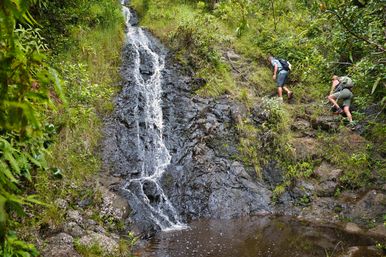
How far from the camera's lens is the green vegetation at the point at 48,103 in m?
1.54

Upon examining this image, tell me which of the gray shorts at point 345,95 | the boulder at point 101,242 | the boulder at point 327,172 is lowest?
the boulder at point 327,172

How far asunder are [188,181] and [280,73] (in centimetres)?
484

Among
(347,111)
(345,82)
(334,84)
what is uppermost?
(345,82)

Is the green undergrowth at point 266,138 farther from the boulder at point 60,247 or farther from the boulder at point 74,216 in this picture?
the boulder at point 60,247

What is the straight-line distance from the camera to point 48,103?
69.3 inches

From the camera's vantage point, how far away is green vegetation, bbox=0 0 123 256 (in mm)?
1541

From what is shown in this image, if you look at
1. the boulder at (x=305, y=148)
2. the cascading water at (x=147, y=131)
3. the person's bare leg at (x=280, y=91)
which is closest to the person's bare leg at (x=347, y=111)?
the boulder at (x=305, y=148)

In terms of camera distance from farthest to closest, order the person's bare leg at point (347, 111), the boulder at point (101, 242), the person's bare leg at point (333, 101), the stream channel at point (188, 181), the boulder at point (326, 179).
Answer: the person's bare leg at point (333, 101)
the person's bare leg at point (347, 111)
the boulder at point (326, 179)
the stream channel at point (188, 181)
the boulder at point (101, 242)

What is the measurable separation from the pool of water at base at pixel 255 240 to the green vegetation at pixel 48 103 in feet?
6.44

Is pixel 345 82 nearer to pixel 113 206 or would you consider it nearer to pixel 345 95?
pixel 345 95

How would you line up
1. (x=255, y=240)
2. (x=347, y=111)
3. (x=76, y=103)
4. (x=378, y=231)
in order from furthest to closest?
(x=347, y=111)
(x=76, y=103)
(x=378, y=231)
(x=255, y=240)

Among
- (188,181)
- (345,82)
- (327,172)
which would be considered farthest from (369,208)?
(188,181)

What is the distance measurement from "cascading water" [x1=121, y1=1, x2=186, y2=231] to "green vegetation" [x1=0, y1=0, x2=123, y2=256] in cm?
66

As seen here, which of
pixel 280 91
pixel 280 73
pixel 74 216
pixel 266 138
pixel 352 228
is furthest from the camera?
pixel 280 73
